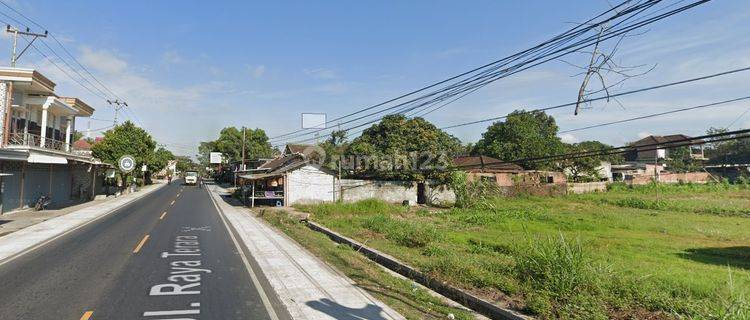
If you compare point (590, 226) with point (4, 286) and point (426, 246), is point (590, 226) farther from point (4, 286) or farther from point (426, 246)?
point (4, 286)

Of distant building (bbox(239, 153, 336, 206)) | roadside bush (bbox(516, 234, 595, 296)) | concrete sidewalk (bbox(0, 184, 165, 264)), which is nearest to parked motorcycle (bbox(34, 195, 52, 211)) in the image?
concrete sidewalk (bbox(0, 184, 165, 264))

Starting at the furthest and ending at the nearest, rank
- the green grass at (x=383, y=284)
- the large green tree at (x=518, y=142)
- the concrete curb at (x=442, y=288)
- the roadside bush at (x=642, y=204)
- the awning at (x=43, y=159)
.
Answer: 1. the large green tree at (x=518, y=142)
2. the roadside bush at (x=642, y=204)
3. the awning at (x=43, y=159)
4. the green grass at (x=383, y=284)
5. the concrete curb at (x=442, y=288)

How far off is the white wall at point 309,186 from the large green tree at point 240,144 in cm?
4045

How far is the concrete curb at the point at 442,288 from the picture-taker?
7.81 m

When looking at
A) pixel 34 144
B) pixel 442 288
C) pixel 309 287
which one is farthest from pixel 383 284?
pixel 34 144

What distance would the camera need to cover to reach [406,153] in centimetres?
3538

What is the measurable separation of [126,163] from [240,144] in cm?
3335

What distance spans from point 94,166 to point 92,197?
3.28 metres

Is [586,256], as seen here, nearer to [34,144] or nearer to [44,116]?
[34,144]

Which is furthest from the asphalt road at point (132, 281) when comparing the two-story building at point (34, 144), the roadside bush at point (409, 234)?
the two-story building at point (34, 144)

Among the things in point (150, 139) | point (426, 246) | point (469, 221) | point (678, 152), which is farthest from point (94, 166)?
point (678, 152)

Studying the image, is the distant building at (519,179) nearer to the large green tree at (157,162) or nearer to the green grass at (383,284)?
the green grass at (383,284)

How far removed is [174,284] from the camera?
9297mm

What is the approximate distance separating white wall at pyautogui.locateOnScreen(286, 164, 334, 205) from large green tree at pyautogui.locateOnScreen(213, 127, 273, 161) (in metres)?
40.4
